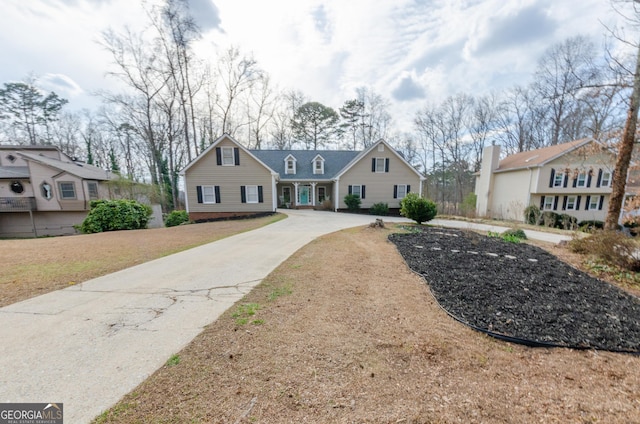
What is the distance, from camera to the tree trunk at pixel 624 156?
7.14 m

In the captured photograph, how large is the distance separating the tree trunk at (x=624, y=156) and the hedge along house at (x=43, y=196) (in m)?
30.3

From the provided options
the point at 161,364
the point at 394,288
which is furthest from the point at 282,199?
the point at 161,364

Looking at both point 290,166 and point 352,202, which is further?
point 290,166

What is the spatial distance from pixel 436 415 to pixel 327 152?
75.4 ft

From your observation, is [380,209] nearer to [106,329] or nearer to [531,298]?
[531,298]

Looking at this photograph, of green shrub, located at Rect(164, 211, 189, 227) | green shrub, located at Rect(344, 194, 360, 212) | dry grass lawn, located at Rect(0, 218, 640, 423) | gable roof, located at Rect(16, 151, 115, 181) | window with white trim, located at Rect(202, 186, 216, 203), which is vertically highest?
gable roof, located at Rect(16, 151, 115, 181)

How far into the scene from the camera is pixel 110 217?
1256 cm

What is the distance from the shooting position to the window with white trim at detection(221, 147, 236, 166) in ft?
55.5

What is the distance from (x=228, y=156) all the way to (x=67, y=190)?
1456 centimetres

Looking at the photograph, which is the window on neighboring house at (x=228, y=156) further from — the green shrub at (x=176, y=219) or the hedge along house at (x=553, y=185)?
the hedge along house at (x=553, y=185)

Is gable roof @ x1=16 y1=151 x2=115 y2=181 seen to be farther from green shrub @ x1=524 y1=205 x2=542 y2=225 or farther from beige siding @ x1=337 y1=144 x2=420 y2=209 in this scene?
green shrub @ x1=524 y1=205 x2=542 y2=225

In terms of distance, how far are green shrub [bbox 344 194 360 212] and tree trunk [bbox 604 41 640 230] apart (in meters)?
13.6

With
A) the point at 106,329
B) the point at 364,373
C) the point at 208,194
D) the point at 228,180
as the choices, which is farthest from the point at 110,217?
the point at 364,373

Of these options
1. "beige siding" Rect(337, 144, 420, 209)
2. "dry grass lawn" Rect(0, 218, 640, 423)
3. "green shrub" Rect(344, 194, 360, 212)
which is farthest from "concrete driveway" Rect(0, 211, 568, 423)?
"beige siding" Rect(337, 144, 420, 209)
